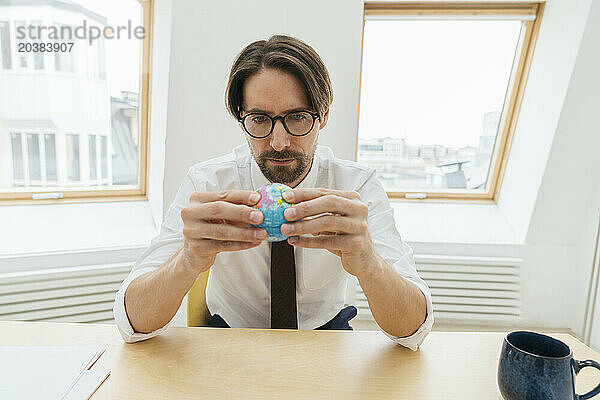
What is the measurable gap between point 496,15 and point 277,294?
2447mm

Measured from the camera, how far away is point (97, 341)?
3.63 ft

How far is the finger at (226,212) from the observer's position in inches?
37.3

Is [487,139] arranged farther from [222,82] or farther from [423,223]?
[222,82]

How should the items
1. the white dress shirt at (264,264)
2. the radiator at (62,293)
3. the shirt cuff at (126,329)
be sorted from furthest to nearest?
the radiator at (62,293) → the white dress shirt at (264,264) → the shirt cuff at (126,329)

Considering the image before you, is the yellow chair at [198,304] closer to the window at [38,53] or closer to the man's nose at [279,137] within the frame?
the man's nose at [279,137]

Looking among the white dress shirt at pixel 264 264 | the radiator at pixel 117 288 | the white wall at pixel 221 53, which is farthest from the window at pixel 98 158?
the white dress shirt at pixel 264 264

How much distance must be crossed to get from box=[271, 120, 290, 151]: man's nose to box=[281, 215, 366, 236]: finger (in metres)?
0.41

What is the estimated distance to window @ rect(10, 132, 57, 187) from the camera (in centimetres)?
271

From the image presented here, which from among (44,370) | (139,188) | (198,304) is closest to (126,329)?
(44,370)

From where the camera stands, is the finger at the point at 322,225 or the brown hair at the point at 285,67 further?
the brown hair at the point at 285,67

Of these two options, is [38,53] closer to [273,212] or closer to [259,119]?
[259,119]

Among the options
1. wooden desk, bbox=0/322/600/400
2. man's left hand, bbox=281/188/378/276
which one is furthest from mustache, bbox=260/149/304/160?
wooden desk, bbox=0/322/600/400

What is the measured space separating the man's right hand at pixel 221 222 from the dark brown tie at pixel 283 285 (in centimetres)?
29

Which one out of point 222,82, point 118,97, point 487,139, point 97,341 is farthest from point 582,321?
point 118,97
